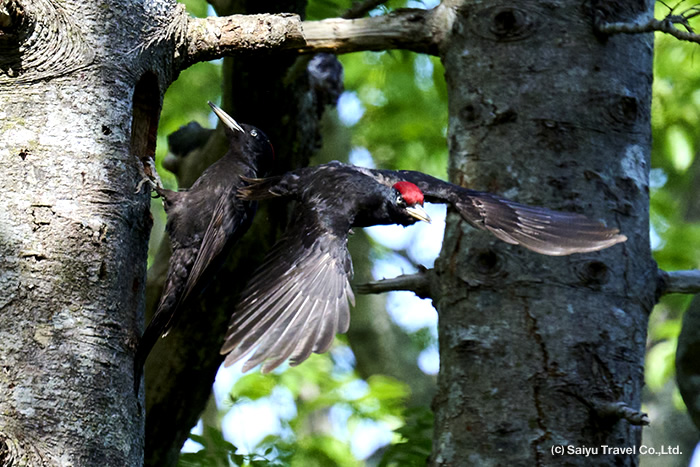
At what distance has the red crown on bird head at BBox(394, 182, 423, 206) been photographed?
10.8 ft

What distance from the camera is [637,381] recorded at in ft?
10.8

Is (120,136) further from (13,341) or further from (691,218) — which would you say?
(691,218)

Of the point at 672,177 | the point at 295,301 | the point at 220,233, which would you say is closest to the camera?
the point at 295,301

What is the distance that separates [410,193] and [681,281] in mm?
1245

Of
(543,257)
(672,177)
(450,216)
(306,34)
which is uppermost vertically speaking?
(672,177)

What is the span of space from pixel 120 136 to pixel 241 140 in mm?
1191

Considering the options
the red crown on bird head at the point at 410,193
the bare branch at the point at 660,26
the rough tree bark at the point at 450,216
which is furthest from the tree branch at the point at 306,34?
the bare branch at the point at 660,26

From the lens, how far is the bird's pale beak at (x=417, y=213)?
3283 millimetres

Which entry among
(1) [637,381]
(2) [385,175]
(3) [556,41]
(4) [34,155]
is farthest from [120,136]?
(1) [637,381]

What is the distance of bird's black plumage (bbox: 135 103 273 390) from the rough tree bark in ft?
1.72

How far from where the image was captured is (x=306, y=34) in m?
3.47

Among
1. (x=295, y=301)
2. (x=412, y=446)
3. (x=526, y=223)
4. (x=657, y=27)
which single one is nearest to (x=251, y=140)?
(x=295, y=301)

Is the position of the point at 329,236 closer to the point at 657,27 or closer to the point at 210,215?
the point at 210,215

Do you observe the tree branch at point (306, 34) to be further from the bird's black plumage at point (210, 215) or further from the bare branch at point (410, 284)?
the bare branch at point (410, 284)
